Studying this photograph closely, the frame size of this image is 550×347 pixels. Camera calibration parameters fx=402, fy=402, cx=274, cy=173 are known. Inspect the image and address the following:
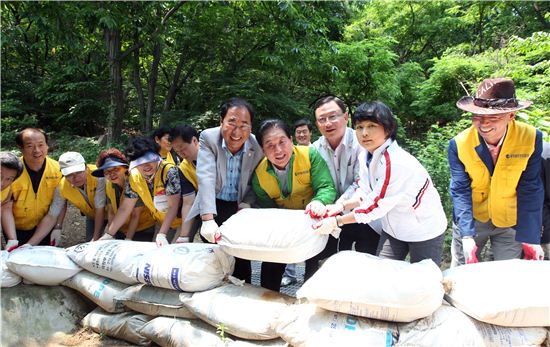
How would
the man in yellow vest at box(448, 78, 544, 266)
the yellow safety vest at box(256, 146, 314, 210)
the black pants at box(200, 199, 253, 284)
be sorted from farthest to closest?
1. the black pants at box(200, 199, 253, 284)
2. the yellow safety vest at box(256, 146, 314, 210)
3. the man in yellow vest at box(448, 78, 544, 266)

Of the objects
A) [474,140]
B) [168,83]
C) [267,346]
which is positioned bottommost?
[267,346]

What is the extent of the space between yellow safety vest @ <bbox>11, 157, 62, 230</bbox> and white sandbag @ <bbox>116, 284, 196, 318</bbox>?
44.4 inches

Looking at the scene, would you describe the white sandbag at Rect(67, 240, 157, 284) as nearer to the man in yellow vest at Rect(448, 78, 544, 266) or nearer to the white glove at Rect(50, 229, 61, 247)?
the white glove at Rect(50, 229, 61, 247)

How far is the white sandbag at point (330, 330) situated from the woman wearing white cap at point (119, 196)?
1.62 metres

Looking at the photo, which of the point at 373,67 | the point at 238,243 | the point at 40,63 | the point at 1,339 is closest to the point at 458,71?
the point at 373,67

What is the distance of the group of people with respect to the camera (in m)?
2.04

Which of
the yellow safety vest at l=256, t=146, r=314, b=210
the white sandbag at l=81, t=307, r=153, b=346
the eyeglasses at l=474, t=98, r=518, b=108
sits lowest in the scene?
the white sandbag at l=81, t=307, r=153, b=346

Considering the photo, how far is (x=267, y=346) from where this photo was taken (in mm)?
2180

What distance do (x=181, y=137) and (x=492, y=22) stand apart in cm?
1227

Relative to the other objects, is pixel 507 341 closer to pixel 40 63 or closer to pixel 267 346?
pixel 267 346

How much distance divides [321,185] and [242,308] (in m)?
0.83

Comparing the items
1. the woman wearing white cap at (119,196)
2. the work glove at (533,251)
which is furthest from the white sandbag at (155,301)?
the work glove at (533,251)

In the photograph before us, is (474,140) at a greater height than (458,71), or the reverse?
(458,71)

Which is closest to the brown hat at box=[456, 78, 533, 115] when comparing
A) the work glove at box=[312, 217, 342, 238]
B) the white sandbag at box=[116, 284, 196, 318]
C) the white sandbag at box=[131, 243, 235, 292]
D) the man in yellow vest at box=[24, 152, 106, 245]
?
the work glove at box=[312, 217, 342, 238]
